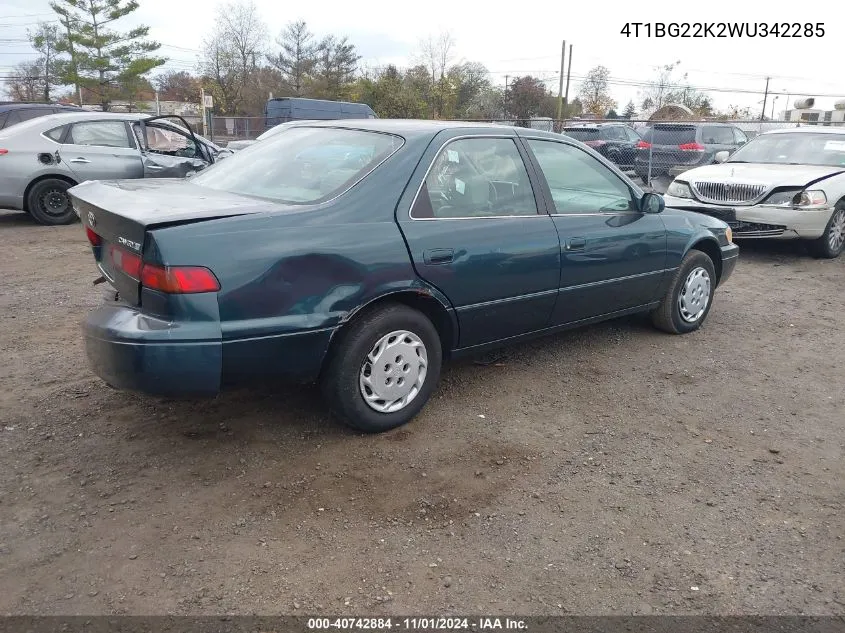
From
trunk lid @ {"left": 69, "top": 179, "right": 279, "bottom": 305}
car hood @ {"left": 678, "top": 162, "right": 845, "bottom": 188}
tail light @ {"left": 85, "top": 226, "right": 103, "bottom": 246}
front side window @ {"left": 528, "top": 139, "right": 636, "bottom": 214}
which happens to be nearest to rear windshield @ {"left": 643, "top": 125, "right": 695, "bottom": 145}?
car hood @ {"left": 678, "top": 162, "right": 845, "bottom": 188}

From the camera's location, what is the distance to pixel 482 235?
3.82 metres

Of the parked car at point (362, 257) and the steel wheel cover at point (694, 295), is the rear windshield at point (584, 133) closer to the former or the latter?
the steel wheel cover at point (694, 295)

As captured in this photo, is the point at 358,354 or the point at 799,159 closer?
the point at 358,354

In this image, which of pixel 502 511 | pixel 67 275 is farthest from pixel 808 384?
pixel 67 275

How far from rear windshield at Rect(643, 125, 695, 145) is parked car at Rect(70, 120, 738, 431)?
38.9 feet

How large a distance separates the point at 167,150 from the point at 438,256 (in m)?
8.18

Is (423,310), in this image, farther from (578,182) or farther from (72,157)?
(72,157)

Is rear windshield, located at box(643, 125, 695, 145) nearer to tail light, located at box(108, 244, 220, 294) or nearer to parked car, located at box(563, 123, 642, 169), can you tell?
parked car, located at box(563, 123, 642, 169)

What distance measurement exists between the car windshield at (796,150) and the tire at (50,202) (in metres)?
9.41

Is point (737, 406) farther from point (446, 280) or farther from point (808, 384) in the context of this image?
point (446, 280)

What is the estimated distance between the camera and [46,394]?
13.1 feet

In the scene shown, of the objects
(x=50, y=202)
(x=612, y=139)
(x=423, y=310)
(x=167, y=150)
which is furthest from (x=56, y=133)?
(x=612, y=139)

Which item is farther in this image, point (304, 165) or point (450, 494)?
point (304, 165)

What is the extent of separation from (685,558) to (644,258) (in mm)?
2527
